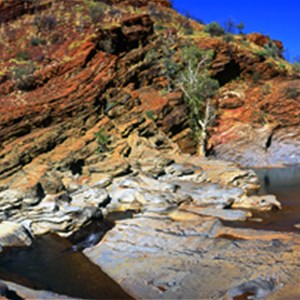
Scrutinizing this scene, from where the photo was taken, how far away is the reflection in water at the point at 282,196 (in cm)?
1273

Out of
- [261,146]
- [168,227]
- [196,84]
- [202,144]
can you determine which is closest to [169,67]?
[196,84]

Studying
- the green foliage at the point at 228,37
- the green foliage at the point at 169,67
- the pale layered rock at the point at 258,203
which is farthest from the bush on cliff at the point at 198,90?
the pale layered rock at the point at 258,203

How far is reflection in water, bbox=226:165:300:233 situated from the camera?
1273cm

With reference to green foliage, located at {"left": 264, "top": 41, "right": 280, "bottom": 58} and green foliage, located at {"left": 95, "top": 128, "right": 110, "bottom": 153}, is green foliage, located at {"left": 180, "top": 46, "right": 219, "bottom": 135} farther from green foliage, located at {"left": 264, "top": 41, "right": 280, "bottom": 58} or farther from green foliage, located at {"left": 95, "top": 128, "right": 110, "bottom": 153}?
green foliage, located at {"left": 264, "top": 41, "right": 280, "bottom": 58}

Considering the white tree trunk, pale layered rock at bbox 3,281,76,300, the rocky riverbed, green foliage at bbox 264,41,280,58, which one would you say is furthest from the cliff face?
pale layered rock at bbox 3,281,76,300

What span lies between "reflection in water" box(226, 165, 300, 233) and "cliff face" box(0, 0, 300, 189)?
184 inches

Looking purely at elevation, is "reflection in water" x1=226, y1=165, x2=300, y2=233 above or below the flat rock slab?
above

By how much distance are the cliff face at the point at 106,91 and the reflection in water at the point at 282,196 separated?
469 centimetres

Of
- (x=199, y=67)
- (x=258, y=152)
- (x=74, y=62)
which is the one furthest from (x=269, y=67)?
(x=74, y=62)

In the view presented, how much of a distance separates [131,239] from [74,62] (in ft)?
56.5

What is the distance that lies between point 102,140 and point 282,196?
11.2 metres

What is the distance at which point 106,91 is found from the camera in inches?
1017

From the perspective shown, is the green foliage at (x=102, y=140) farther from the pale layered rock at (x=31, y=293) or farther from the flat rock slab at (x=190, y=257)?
the pale layered rock at (x=31, y=293)

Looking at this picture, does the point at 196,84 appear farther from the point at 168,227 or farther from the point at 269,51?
the point at 168,227
